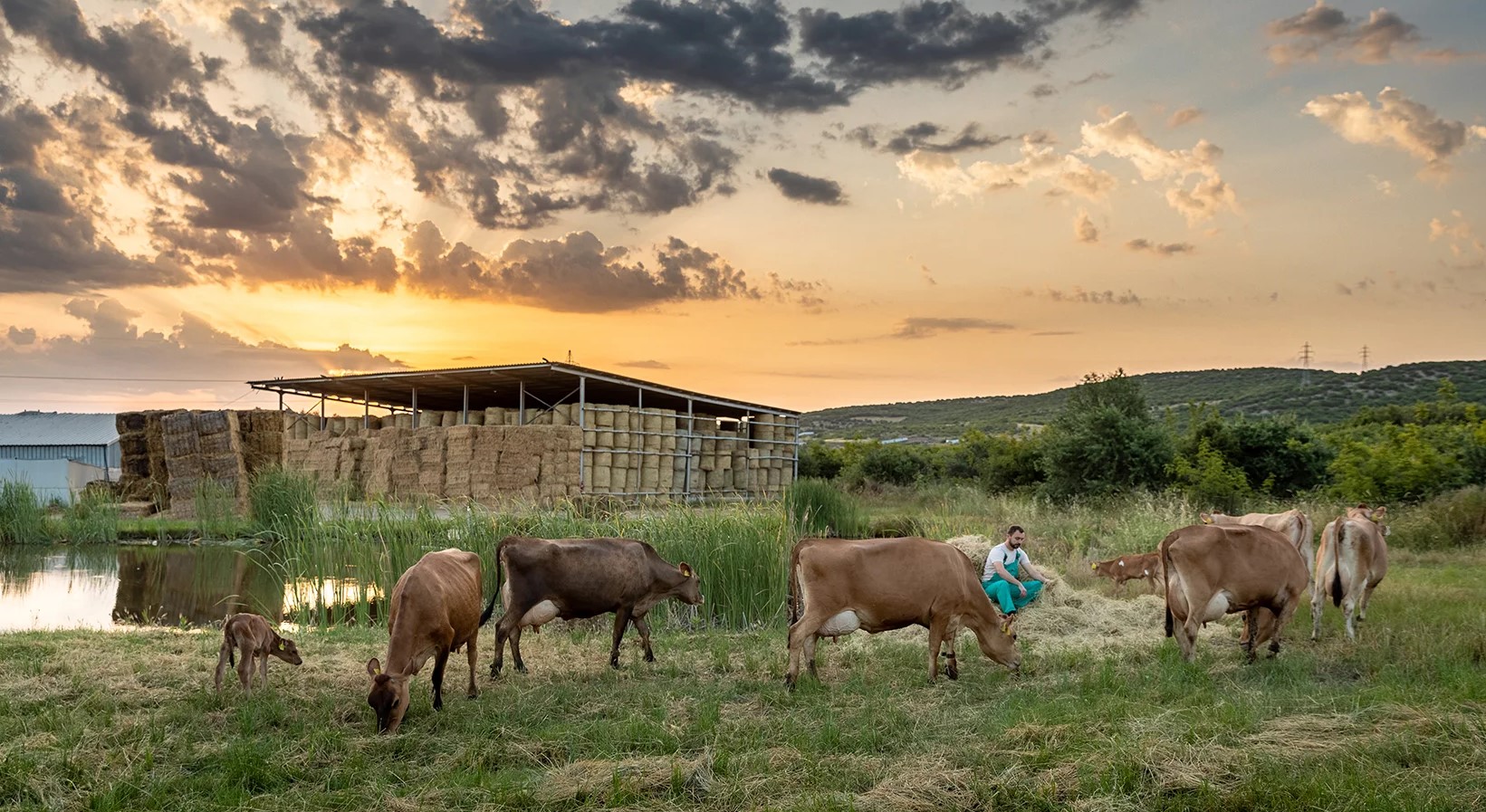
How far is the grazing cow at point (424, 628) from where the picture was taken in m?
7.13

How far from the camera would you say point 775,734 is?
7020mm

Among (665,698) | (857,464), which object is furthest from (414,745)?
(857,464)

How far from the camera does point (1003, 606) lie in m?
11.4

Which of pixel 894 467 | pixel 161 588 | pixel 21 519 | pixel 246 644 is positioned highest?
pixel 246 644

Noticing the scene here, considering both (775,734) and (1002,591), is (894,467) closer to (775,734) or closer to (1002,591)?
(1002,591)

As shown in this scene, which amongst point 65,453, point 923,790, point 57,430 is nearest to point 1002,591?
point 923,790

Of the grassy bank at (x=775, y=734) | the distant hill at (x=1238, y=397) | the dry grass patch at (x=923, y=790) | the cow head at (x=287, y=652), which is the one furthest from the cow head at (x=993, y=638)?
the distant hill at (x=1238, y=397)

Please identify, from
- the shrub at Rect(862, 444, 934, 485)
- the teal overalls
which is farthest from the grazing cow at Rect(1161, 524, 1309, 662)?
the shrub at Rect(862, 444, 934, 485)

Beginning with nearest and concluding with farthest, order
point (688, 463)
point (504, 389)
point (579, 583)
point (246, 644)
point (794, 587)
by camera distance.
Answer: point (246, 644) → point (794, 587) → point (579, 583) → point (688, 463) → point (504, 389)

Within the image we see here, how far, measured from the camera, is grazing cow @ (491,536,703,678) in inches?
369

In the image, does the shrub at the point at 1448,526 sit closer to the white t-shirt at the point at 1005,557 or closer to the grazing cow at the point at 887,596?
the white t-shirt at the point at 1005,557

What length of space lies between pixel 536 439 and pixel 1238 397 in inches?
2118

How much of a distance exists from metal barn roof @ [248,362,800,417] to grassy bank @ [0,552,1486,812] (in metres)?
18.5

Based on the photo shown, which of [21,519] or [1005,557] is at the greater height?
[1005,557]
